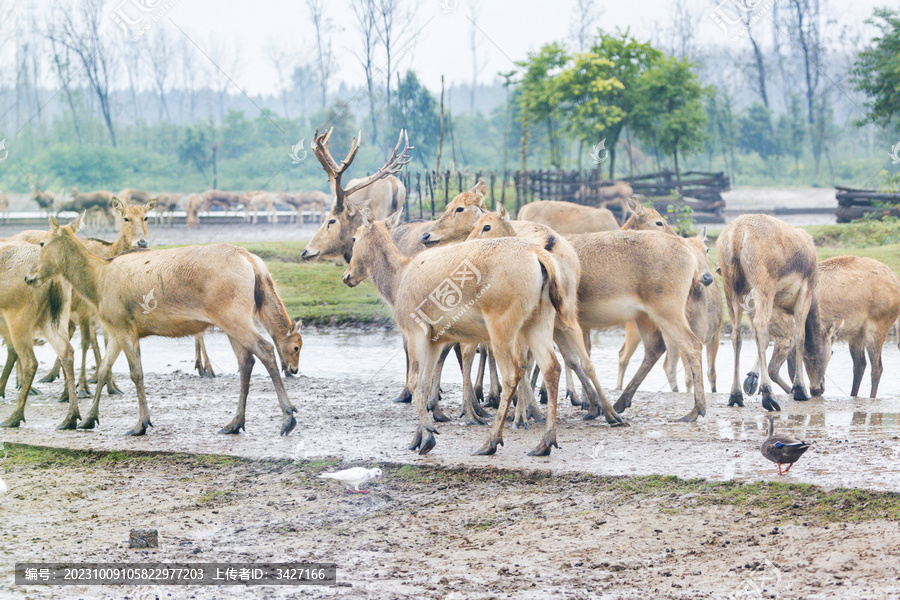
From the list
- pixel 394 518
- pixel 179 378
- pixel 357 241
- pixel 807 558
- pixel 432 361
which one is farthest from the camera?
pixel 179 378

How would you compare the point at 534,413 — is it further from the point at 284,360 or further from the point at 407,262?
the point at 284,360

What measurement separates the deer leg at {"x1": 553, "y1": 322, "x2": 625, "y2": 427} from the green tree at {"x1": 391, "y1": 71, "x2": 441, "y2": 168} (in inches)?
1302

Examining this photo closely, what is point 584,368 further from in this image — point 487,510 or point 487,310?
point 487,510

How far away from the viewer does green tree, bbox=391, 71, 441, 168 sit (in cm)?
4194

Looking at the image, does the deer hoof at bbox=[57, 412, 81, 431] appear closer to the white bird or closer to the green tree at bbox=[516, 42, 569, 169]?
the white bird

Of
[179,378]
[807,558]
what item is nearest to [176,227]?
[179,378]

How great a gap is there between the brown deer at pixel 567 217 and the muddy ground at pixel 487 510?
7746mm

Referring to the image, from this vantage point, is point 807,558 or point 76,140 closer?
point 807,558

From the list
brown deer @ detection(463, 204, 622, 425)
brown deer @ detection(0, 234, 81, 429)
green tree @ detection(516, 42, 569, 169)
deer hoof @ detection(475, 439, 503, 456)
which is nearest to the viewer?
deer hoof @ detection(475, 439, 503, 456)

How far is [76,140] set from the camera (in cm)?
5394

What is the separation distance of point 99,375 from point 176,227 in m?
23.0

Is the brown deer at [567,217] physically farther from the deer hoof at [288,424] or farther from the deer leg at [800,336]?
the deer hoof at [288,424]

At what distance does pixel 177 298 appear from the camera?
867cm

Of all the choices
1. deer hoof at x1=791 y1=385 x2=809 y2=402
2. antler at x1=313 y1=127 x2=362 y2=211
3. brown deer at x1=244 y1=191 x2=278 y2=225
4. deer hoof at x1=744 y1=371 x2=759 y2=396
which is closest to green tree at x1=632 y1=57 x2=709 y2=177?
brown deer at x1=244 y1=191 x2=278 y2=225
